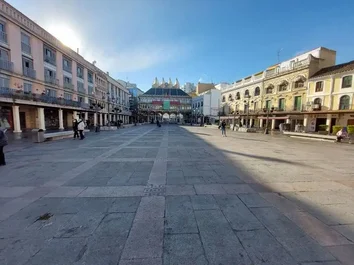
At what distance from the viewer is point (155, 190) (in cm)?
425

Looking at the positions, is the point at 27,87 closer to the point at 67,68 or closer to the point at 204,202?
the point at 67,68

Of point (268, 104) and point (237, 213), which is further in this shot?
point (268, 104)

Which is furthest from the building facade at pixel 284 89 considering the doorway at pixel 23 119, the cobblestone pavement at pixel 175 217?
the doorway at pixel 23 119

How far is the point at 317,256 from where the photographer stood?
2.21m

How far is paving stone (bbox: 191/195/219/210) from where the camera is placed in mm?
3445

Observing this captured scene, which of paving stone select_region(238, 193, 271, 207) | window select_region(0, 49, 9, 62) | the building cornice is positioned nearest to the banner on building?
the building cornice

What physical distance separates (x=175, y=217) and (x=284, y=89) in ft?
111

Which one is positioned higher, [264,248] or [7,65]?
[7,65]

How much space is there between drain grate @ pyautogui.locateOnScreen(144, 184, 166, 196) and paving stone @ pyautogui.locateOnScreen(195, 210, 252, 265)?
1182 millimetres

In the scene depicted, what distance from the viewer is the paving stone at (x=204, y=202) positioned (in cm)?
345

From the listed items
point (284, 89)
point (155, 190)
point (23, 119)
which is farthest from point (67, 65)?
point (284, 89)

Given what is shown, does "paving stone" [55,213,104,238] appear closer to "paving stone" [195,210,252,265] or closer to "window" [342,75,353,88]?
"paving stone" [195,210,252,265]

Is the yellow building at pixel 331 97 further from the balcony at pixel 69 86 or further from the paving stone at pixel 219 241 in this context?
the balcony at pixel 69 86

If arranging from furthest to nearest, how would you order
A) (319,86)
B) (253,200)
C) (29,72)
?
(319,86) < (29,72) < (253,200)
